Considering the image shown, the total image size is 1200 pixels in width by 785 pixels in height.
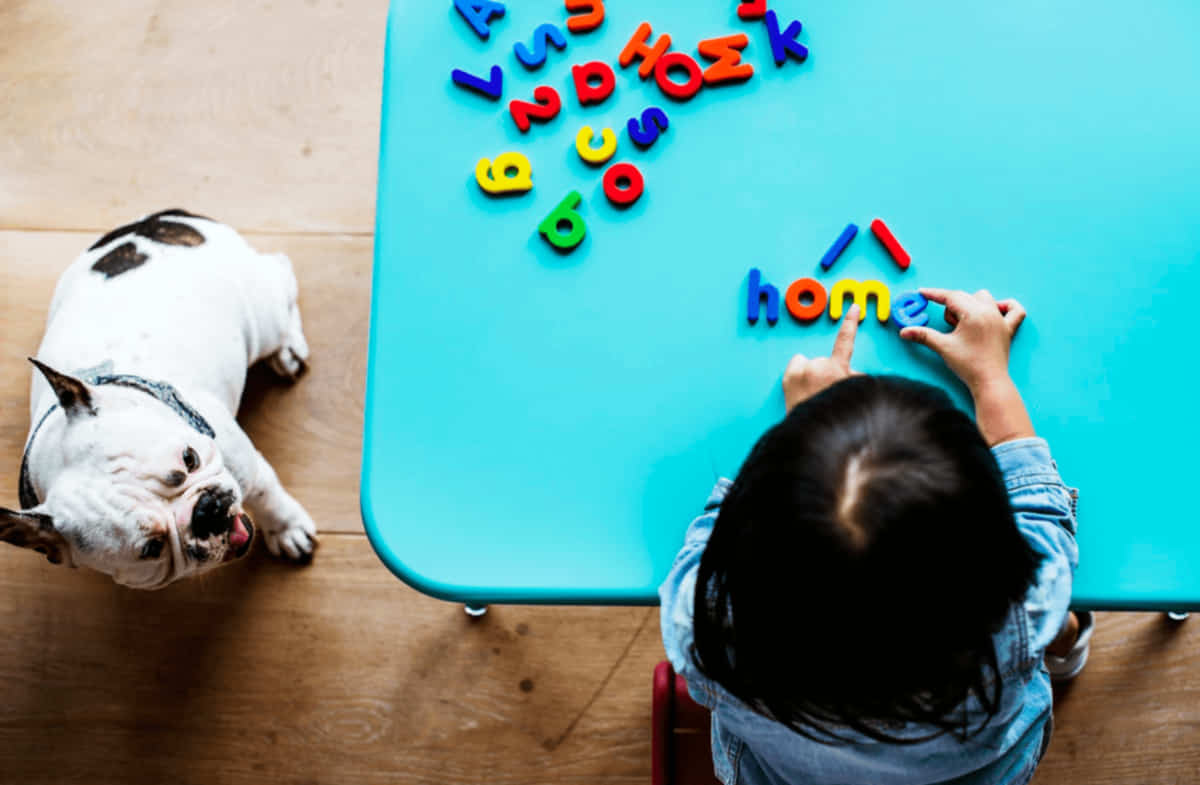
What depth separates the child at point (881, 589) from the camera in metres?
0.64

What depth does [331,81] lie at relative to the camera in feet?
5.86

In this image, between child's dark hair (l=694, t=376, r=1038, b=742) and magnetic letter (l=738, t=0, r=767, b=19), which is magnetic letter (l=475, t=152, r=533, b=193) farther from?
child's dark hair (l=694, t=376, r=1038, b=742)

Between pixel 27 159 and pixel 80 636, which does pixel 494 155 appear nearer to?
pixel 80 636

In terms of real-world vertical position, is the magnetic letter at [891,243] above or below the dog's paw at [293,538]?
above

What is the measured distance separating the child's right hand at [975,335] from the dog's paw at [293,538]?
1038mm

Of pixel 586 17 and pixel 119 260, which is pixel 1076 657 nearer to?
pixel 586 17

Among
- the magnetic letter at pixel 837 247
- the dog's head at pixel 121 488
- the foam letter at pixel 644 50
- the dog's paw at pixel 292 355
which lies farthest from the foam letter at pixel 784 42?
the dog's paw at pixel 292 355

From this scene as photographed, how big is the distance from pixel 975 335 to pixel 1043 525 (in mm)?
195

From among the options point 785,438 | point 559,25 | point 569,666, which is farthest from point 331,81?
point 785,438

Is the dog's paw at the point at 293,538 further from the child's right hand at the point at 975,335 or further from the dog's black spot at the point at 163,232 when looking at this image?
the child's right hand at the point at 975,335

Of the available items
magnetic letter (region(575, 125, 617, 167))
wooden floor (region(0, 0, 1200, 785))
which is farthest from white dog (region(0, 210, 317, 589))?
magnetic letter (region(575, 125, 617, 167))

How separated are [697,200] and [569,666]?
2.77 feet

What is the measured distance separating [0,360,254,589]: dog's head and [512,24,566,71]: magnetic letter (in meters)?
0.59

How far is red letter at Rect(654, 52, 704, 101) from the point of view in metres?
1.00
